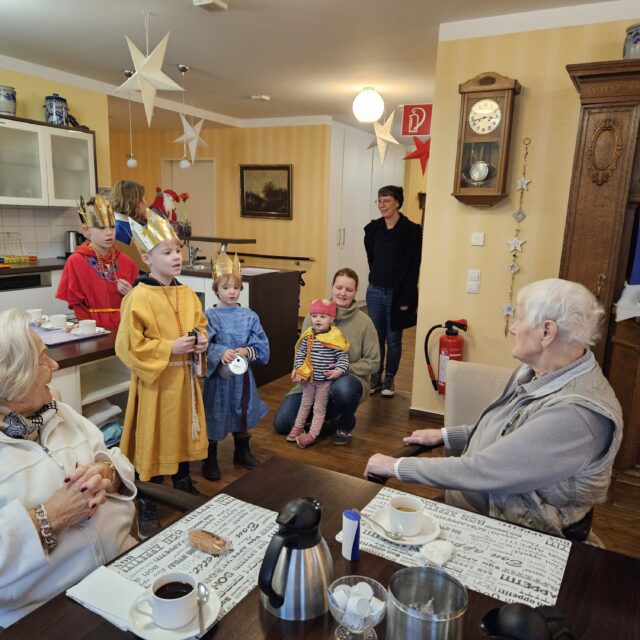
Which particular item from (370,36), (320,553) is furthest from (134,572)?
(370,36)

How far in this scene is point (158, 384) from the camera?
220 cm

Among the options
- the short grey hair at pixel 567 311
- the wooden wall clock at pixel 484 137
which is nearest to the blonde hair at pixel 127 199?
the wooden wall clock at pixel 484 137

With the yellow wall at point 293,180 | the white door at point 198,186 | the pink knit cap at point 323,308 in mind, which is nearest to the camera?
the pink knit cap at point 323,308

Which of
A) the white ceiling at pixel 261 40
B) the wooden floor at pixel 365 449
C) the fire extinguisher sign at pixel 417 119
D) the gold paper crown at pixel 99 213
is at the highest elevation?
the white ceiling at pixel 261 40

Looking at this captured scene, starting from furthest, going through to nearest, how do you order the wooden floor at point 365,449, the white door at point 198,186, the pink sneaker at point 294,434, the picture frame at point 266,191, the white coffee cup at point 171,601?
the white door at point 198,186, the picture frame at point 266,191, the pink sneaker at point 294,434, the wooden floor at point 365,449, the white coffee cup at point 171,601

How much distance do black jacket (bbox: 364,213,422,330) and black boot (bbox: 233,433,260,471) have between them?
5.68ft

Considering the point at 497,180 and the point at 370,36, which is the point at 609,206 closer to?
the point at 497,180

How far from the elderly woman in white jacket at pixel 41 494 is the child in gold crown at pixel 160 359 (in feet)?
2.49

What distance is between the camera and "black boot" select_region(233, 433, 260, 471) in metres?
2.88

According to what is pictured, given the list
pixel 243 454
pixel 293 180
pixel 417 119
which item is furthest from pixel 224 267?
pixel 293 180

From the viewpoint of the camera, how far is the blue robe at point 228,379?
2711 mm

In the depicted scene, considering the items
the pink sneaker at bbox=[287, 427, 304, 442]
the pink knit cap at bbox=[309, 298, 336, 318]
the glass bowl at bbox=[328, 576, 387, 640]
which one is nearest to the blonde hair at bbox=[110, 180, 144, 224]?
the pink knit cap at bbox=[309, 298, 336, 318]

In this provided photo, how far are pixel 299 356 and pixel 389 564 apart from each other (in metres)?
2.17

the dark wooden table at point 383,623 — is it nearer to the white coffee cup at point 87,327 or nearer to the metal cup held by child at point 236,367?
the metal cup held by child at point 236,367
